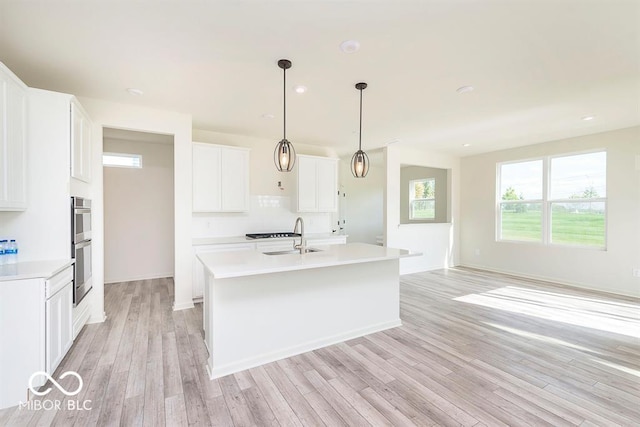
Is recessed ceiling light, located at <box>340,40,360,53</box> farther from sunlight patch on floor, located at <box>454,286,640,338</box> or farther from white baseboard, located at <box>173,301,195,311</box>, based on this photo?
sunlight patch on floor, located at <box>454,286,640,338</box>

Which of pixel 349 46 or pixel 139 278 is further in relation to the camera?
pixel 139 278

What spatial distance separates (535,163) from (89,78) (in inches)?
274

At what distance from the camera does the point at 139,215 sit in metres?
5.28

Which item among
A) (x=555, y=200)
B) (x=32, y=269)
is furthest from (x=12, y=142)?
(x=555, y=200)

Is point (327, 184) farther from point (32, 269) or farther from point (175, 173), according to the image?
point (32, 269)

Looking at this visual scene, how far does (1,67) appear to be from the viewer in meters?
2.06

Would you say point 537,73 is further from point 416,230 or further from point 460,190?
point 460,190

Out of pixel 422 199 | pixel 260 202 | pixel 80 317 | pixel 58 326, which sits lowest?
pixel 80 317

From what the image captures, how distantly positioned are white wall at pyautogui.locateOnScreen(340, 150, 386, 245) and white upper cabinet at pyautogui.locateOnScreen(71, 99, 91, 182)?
5478 mm

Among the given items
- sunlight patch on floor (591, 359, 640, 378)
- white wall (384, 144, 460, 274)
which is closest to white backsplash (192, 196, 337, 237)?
white wall (384, 144, 460, 274)

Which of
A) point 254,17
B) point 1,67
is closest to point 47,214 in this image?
point 1,67

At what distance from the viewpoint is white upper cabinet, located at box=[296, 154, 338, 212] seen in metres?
5.03

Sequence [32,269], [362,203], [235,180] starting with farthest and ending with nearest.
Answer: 1. [362,203]
2. [235,180]
3. [32,269]

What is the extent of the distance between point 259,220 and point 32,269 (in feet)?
10.1
